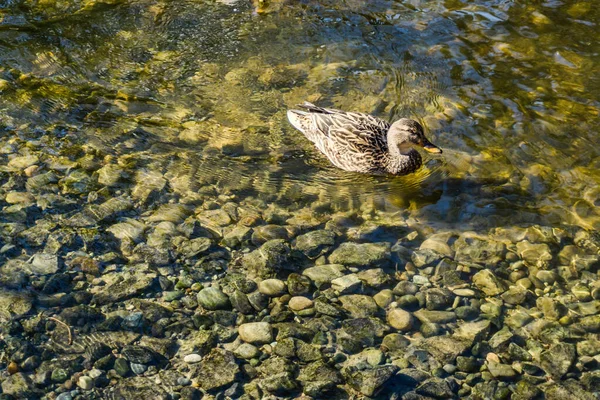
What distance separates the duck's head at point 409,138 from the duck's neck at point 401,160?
5cm

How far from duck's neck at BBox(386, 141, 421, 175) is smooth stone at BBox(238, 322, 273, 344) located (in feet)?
10.2

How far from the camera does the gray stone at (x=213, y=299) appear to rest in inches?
255

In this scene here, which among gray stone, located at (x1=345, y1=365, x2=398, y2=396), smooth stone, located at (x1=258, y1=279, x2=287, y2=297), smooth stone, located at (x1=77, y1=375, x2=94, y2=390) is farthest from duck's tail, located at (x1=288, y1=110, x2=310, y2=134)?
smooth stone, located at (x1=77, y1=375, x2=94, y2=390)

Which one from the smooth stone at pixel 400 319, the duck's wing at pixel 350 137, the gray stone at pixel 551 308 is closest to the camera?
the smooth stone at pixel 400 319

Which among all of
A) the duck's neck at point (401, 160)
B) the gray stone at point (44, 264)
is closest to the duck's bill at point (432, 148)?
the duck's neck at point (401, 160)

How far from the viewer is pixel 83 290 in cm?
659

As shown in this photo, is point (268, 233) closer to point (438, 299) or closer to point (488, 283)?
point (438, 299)

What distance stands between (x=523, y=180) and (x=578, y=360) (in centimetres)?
269

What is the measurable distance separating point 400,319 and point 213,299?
173cm

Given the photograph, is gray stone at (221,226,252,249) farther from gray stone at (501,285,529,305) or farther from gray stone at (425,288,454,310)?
gray stone at (501,285,529,305)

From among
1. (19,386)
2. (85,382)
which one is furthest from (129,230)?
(19,386)

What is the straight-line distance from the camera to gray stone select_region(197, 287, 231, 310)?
648cm

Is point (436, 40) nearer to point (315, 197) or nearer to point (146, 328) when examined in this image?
point (315, 197)

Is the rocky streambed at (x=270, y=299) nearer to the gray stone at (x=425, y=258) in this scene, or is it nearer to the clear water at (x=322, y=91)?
the gray stone at (x=425, y=258)
